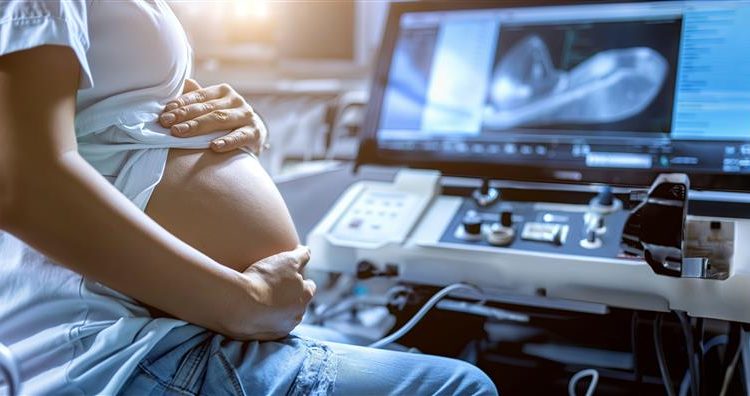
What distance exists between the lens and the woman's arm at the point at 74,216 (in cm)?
63

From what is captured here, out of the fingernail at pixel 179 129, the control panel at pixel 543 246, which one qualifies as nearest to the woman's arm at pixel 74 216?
the fingernail at pixel 179 129

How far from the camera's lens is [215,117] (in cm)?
86

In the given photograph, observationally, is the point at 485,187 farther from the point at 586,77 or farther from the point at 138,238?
the point at 138,238

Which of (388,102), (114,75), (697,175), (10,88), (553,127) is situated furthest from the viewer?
(388,102)

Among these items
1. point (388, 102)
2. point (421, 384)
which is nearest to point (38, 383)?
point (421, 384)

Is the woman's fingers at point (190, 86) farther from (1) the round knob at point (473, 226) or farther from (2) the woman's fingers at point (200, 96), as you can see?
(1) the round knob at point (473, 226)

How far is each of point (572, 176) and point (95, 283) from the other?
0.85 meters

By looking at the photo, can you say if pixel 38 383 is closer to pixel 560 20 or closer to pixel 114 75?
pixel 114 75

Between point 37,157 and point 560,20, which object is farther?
point 560,20

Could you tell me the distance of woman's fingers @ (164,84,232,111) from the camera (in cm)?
82

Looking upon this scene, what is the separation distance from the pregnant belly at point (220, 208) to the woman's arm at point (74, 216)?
55mm

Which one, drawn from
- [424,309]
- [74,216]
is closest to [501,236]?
[424,309]

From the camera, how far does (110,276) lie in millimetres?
691

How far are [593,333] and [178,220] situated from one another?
879 mm
